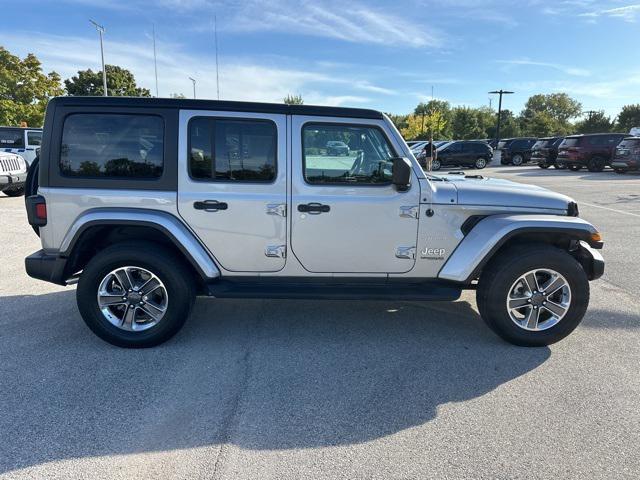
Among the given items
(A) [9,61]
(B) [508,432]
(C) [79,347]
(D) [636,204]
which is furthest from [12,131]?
(A) [9,61]

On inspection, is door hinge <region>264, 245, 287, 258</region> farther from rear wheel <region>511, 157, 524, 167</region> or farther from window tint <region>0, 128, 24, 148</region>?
rear wheel <region>511, 157, 524, 167</region>

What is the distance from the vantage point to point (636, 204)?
11531mm

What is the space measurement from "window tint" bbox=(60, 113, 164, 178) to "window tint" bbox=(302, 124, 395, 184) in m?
1.27

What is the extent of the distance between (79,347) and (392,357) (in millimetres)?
2654

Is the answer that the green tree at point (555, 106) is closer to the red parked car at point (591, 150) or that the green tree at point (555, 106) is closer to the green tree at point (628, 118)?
the green tree at point (628, 118)

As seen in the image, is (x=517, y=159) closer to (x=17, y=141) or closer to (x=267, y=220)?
(x=17, y=141)

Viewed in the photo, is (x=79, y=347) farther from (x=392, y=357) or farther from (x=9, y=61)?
(x=9, y=61)

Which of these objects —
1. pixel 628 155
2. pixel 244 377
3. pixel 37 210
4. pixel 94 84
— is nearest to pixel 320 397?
pixel 244 377

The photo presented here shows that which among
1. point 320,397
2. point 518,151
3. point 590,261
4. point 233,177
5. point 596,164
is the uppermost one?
point 518,151

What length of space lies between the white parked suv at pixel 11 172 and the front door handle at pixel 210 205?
32.5 ft

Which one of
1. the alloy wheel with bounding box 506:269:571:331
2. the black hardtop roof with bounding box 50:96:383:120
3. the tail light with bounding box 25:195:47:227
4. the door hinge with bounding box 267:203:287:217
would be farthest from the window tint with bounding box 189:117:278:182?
the alloy wheel with bounding box 506:269:571:331

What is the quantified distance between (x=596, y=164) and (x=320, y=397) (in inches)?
912

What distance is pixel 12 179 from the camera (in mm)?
10953

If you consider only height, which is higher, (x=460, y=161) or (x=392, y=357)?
(x=460, y=161)
